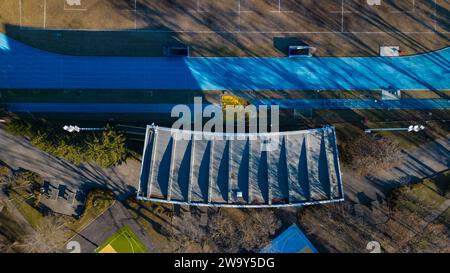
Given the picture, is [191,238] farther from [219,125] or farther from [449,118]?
[449,118]

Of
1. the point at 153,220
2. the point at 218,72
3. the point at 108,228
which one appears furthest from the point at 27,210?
the point at 218,72

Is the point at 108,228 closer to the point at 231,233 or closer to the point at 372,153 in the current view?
the point at 231,233

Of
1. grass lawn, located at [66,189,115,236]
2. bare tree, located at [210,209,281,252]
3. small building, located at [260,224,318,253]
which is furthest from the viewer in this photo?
small building, located at [260,224,318,253]

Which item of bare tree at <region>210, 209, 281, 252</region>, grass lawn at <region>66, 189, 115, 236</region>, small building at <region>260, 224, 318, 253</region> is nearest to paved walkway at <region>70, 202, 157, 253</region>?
grass lawn at <region>66, 189, 115, 236</region>

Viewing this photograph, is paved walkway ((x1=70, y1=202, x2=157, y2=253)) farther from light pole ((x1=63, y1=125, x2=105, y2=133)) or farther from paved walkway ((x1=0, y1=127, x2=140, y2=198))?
light pole ((x1=63, y1=125, x2=105, y2=133))

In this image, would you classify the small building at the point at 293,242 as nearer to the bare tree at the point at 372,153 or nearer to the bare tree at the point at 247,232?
the bare tree at the point at 247,232

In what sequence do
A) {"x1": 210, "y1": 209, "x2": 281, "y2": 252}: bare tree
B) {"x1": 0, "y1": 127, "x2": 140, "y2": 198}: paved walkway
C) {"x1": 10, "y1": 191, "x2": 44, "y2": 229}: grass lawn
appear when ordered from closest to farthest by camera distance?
{"x1": 210, "y1": 209, "x2": 281, "y2": 252}: bare tree, {"x1": 10, "y1": 191, "x2": 44, "y2": 229}: grass lawn, {"x1": 0, "y1": 127, "x2": 140, "y2": 198}: paved walkway

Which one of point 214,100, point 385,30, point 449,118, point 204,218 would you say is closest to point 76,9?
point 214,100
